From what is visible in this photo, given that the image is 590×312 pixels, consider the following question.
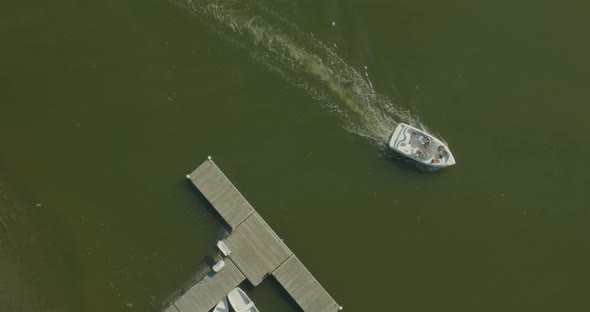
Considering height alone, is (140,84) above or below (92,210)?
above

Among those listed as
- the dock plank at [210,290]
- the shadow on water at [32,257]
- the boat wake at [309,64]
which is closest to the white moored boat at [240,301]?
the dock plank at [210,290]

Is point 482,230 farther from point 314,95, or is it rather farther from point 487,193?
point 314,95

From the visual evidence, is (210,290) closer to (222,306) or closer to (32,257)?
(222,306)

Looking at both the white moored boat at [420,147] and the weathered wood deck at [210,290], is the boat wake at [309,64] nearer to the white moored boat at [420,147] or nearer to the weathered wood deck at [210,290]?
the white moored boat at [420,147]

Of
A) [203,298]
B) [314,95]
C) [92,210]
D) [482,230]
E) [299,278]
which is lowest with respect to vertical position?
[482,230]

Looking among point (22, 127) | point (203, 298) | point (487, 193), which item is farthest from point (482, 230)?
point (22, 127)

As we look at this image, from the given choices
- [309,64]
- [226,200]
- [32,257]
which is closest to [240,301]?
[226,200]

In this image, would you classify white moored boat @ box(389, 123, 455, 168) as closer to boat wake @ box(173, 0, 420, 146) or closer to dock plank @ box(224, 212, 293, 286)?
boat wake @ box(173, 0, 420, 146)

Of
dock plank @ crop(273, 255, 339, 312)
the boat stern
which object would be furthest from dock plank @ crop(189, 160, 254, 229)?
the boat stern
